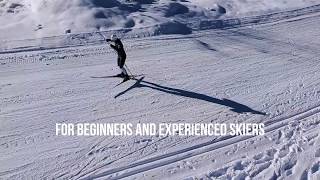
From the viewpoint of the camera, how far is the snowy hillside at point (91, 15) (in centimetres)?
1658

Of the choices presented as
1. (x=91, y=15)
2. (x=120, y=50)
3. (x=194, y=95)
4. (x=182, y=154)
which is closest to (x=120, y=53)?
(x=120, y=50)

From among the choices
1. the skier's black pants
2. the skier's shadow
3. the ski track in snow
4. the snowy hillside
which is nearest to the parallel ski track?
the ski track in snow

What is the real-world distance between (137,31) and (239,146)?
6.52 m

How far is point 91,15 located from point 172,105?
539 centimetres

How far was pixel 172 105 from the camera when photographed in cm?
1332

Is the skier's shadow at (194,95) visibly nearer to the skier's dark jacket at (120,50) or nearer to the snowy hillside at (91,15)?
the skier's dark jacket at (120,50)

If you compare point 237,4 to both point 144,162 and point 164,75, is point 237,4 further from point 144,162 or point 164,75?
point 144,162

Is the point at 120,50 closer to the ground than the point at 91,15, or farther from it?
closer to the ground

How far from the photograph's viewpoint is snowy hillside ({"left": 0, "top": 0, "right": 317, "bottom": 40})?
1658cm

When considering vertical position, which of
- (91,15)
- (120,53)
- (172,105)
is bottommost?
(172,105)

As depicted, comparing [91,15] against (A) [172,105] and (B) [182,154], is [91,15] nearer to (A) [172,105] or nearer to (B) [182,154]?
(A) [172,105]

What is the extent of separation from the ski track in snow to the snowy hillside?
1016 millimetres

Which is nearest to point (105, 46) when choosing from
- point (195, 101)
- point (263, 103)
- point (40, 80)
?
point (40, 80)

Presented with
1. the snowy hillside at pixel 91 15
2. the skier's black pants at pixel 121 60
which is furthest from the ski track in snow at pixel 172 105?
the snowy hillside at pixel 91 15
